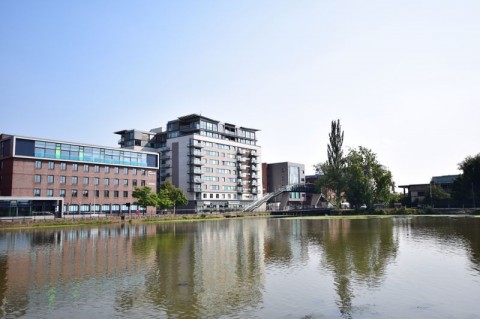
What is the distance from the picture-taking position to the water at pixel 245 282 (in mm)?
19656

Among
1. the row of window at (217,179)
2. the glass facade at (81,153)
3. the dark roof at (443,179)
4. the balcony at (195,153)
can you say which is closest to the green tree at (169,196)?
the glass facade at (81,153)

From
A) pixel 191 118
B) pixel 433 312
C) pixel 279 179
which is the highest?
pixel 191 118

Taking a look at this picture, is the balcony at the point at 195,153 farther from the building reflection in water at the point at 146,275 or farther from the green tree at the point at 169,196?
the building reflection in water at the point at 146,275

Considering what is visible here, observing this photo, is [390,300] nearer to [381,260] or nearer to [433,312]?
[433,312]

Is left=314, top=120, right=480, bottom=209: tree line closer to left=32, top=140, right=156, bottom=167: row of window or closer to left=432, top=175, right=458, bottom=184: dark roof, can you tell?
left=432, top=175, right=458, bottom=184: dark roof

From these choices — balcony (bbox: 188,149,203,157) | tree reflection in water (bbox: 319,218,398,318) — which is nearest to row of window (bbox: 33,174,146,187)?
balcony (bbox: 188,149,203,157)

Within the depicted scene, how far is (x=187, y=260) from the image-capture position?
3478 centimetres

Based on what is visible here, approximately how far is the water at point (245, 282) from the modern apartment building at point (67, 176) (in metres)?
67.2

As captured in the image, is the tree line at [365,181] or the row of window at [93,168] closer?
the row of window at [93,168]

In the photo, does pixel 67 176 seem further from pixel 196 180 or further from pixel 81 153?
pixel 196 180

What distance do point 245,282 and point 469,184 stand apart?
12025 centimetres

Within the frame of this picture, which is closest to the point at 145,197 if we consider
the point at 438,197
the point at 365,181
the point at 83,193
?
the point at 83,193

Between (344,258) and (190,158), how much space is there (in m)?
122

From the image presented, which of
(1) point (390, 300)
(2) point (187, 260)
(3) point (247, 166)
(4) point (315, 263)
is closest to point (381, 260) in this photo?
(4) point (315, 263)
